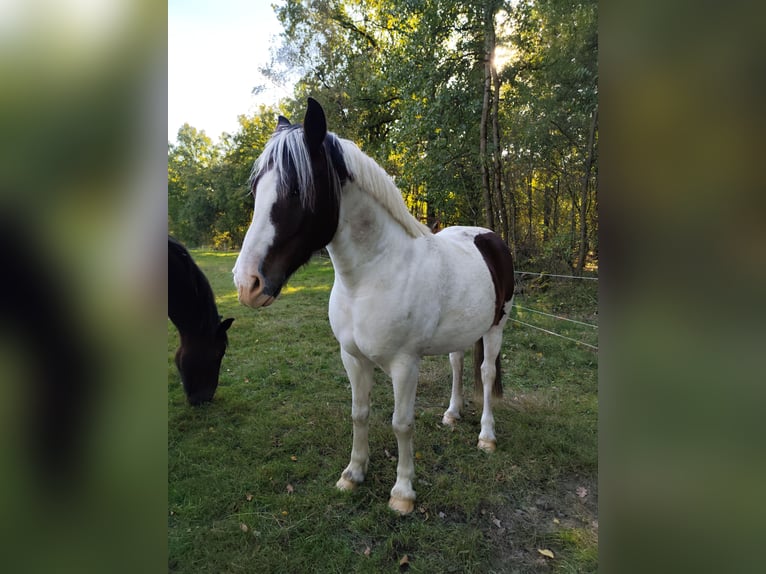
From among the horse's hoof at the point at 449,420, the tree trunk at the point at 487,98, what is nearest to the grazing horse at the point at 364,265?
the horse's hoof at the point at 449,420

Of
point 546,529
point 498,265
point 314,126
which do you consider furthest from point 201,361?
point 546,529

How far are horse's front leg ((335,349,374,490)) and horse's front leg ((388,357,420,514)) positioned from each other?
9.5 inches

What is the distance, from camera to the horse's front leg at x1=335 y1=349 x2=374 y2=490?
2.35m


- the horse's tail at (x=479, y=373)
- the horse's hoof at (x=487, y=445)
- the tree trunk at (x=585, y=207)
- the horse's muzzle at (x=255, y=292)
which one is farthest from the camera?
the tree trunk at (x=585, y=207)

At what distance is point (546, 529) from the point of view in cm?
210

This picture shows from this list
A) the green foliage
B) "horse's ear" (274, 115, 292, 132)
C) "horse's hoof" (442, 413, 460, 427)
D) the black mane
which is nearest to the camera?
"horse's ear" (274, 115, 292, 132)

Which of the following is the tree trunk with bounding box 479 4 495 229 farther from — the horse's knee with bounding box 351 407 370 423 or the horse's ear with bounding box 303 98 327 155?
the horse's ear with bounding box 303 98 327 155

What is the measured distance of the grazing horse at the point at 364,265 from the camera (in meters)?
1.62

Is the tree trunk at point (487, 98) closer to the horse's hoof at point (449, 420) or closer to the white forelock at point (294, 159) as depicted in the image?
the horse's hoof at point (449, 420)

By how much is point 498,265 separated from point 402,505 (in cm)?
198

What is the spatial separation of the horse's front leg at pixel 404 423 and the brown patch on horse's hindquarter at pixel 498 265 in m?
1.10
